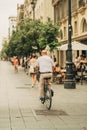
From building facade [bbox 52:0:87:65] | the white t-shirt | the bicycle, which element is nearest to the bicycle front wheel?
the bicycle

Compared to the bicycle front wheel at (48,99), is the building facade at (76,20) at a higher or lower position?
higher

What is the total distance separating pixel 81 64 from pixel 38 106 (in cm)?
1392

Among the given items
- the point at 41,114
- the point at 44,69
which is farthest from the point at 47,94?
the point at 41,114

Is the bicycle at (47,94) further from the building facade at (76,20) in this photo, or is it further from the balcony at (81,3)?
the balcony at (81,3)

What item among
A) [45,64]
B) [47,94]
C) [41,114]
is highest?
[45,64]

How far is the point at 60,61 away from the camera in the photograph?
54.2 m

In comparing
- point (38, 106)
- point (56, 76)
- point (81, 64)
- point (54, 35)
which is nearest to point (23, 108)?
point (38, 106)

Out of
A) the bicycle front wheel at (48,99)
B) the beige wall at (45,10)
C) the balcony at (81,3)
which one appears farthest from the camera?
the beige wall at (45,10)

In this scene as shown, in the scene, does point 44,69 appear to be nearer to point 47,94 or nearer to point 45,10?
point 47,94

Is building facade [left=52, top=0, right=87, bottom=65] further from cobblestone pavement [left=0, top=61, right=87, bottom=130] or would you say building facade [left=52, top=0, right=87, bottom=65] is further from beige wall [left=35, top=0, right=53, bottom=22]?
cobblestone pavement [left=0, top=61, right=87, bottom=130]

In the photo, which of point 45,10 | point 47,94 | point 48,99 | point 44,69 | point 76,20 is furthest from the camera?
point 45,10

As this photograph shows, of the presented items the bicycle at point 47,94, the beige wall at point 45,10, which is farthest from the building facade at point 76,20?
the bicycle at point 47,94

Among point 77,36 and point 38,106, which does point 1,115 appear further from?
point 77,36

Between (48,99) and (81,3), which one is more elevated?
(81,3)
